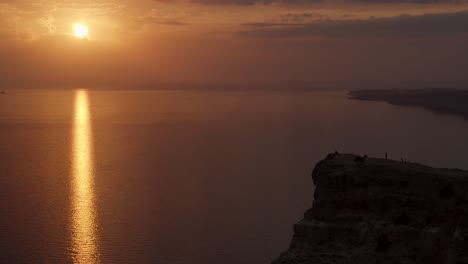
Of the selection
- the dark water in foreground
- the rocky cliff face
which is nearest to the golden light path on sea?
the dark water in foreground

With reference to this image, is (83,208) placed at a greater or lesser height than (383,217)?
lesser

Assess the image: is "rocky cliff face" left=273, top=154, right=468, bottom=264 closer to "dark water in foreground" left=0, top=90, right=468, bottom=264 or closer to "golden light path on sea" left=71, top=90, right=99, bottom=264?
"dark water in foreground" left=0, top=90, right=468, bottom=264

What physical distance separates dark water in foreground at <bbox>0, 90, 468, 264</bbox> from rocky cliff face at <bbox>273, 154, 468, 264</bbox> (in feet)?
49.3

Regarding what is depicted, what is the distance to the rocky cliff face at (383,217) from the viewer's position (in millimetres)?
19625

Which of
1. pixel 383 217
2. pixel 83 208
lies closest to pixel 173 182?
pixel 83 208

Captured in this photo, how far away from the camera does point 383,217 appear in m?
20.7

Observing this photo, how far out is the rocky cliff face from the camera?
64.4ft

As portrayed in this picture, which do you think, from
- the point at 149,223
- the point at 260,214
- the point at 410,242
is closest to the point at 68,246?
the point at 149,223

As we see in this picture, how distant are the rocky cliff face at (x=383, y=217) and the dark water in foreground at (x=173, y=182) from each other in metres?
15.0

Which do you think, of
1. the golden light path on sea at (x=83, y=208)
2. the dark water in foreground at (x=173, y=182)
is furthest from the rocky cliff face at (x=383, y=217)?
the golden light path on sea at (x=83, y=208)

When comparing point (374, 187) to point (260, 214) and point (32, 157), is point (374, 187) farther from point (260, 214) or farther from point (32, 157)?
point (32, 157)

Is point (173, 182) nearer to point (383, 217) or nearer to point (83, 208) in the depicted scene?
point (83, 208)

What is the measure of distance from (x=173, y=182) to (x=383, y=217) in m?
41.7

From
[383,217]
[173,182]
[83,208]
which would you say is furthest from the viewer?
[173,182]
